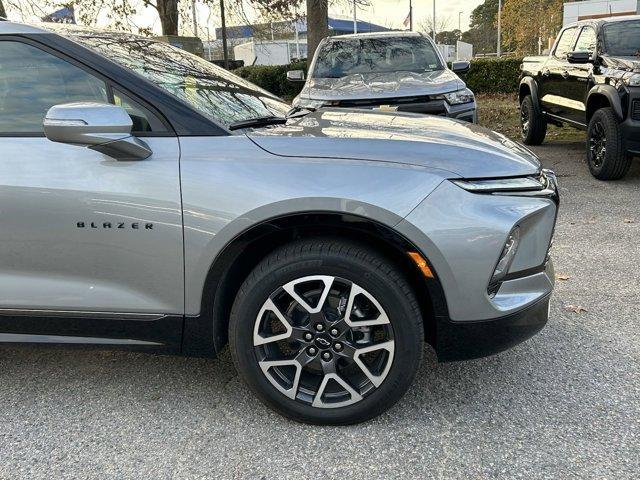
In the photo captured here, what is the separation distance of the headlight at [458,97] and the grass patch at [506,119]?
5086mm

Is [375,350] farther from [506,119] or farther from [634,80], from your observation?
[506,119]

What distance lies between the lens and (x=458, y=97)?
5.98 m

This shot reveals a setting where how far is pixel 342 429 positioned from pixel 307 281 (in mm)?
686

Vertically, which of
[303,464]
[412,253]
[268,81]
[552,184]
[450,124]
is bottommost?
[303,464]

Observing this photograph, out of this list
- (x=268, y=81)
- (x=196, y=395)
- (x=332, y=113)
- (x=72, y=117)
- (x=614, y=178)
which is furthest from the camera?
(x=268, y=81)

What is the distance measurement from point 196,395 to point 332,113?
1.67m

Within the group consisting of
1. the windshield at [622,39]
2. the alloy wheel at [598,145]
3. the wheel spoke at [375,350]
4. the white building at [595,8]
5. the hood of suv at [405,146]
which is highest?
the white building at [595,8]

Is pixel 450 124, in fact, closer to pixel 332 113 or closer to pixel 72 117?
pixel 332 113

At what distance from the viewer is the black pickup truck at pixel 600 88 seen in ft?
20.8

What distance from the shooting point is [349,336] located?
244cm

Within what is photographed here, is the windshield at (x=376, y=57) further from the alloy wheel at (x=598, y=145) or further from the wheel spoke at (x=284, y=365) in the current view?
the wheel spoke at (x=284, y=365)

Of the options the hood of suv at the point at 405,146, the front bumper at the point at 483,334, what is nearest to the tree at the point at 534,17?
the hood of suv at the point at 405,146

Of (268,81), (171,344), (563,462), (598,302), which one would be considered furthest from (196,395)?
(268,81)

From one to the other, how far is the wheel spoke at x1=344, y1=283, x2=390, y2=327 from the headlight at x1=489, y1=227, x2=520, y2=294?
0.45 meters
